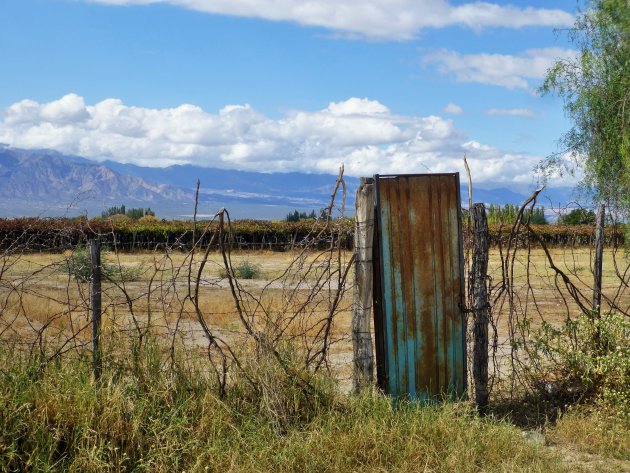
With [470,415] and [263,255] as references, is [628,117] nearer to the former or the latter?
[470,415]

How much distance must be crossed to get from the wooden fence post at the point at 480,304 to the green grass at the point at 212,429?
660 mm

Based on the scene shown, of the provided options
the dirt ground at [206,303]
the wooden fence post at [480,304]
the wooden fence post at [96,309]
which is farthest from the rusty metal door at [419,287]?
the wooden fence post at [96,309]

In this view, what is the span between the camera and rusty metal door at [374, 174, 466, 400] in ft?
20.8

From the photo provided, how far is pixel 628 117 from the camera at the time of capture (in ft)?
61.6

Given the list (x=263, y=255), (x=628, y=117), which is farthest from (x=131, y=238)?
(x=628, y=117)

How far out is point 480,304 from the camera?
647 centimetres

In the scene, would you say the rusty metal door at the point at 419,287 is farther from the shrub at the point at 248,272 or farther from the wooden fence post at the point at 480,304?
the shrub at the point at 248,272

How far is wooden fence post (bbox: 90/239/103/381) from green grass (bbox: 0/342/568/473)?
0.08 metres

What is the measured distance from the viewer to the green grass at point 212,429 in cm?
496

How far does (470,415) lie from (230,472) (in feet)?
8.41

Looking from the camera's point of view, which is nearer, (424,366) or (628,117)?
(424,366)

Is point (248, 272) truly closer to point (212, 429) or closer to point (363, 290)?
point (363, 290)

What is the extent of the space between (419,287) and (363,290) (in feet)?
1.95

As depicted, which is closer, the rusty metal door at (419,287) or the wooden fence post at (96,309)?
the wooden fence post at (96,309)
